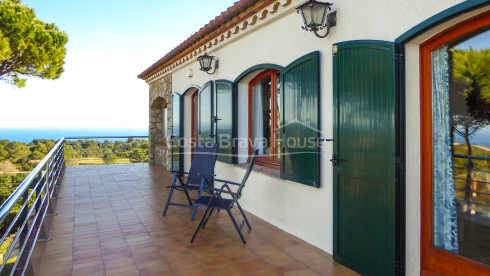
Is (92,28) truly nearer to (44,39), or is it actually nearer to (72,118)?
(44,39)

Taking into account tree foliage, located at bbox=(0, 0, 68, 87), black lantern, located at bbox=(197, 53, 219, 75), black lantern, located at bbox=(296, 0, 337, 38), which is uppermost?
tree foliage, located at bbox=(0, 0, 68, 87)

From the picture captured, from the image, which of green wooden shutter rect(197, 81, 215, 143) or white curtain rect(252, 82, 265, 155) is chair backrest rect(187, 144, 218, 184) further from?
green wooden shutter rect(197, 81, 215, 143)

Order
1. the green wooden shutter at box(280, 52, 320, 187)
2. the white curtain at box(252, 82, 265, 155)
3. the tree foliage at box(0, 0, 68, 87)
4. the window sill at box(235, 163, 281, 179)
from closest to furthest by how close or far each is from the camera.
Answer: the green wooden shutter at box(280, 52, 320, 187) → the window sill at box(235, 163, 281, 179) → the white curtain at box(252, 82, 265, 155) → the tree foliage at box(0, 0, 68, 87)

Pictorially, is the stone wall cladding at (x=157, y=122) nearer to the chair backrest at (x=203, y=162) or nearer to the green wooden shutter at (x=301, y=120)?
the chair backrest at (x=203, y=162)

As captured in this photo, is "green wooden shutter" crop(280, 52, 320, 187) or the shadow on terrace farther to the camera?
"green wooden shutter" crop(280, 52, 320, 187)

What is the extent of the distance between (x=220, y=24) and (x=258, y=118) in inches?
61.4

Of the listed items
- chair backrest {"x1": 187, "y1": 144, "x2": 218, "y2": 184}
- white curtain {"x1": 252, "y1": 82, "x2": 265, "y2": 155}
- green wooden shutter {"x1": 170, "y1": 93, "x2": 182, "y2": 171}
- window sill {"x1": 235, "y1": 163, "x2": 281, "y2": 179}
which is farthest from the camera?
green wooden shutter {"x1": 170, "y1": 93, "x2": 182, "y2": 171}

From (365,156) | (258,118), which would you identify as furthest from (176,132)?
(365,156)

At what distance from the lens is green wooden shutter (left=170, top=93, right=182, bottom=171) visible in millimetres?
7477

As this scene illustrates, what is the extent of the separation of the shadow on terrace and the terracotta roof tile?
8.79 feet

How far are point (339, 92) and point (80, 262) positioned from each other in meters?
2.69

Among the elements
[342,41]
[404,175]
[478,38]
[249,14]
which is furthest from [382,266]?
[249,14]

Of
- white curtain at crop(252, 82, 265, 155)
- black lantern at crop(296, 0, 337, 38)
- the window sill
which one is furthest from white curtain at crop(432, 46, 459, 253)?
white curtain at crop(252, 82, 265, 155)

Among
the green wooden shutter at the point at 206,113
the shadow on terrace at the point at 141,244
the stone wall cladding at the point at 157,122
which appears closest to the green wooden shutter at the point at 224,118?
the green wooden shutter at the point at 206,113
